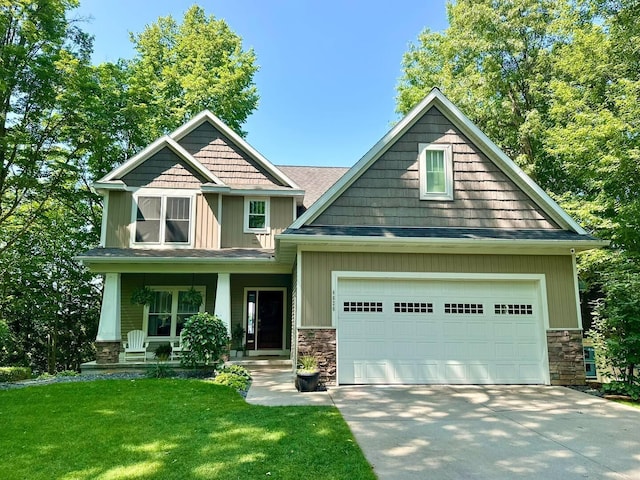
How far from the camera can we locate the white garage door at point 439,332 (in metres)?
8.78

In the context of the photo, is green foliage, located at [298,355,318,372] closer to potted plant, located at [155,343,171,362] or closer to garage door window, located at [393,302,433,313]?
garage door window, located at [393,302,433,313]

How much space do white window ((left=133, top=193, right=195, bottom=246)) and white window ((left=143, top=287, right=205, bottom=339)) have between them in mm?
1718

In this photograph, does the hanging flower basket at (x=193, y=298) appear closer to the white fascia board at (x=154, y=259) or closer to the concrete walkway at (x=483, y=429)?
the white fascia board at (x=154, y=259)

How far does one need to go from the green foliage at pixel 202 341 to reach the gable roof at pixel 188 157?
4619mm

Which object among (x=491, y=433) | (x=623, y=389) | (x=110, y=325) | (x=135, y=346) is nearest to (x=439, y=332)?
(x=623, y=389)

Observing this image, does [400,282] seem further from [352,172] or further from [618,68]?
[618,68]

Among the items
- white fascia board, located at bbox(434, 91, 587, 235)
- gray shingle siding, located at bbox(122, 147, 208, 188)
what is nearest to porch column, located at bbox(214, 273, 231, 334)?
gray shingle siding, located at bbox(122, 147, 208, 188)

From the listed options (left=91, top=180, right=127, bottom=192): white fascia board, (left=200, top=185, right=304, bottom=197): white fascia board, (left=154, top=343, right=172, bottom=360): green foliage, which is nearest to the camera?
(left=154, top=343, right=172, bottom=360): green foliage

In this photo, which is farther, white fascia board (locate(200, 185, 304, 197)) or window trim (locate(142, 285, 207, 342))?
white fascia board (locate(200, 185, 304, 197))

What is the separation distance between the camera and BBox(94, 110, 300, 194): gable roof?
42.3 feet

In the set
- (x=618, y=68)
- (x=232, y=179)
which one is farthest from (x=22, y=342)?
(x=618, y=68)

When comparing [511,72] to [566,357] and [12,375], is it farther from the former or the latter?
[12,375]

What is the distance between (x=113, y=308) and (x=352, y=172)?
7.58 meters

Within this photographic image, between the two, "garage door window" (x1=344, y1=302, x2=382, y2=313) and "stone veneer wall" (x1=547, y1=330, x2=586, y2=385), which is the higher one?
"garage door window" (x1=344, y1=302, x2=382, y2=313)
